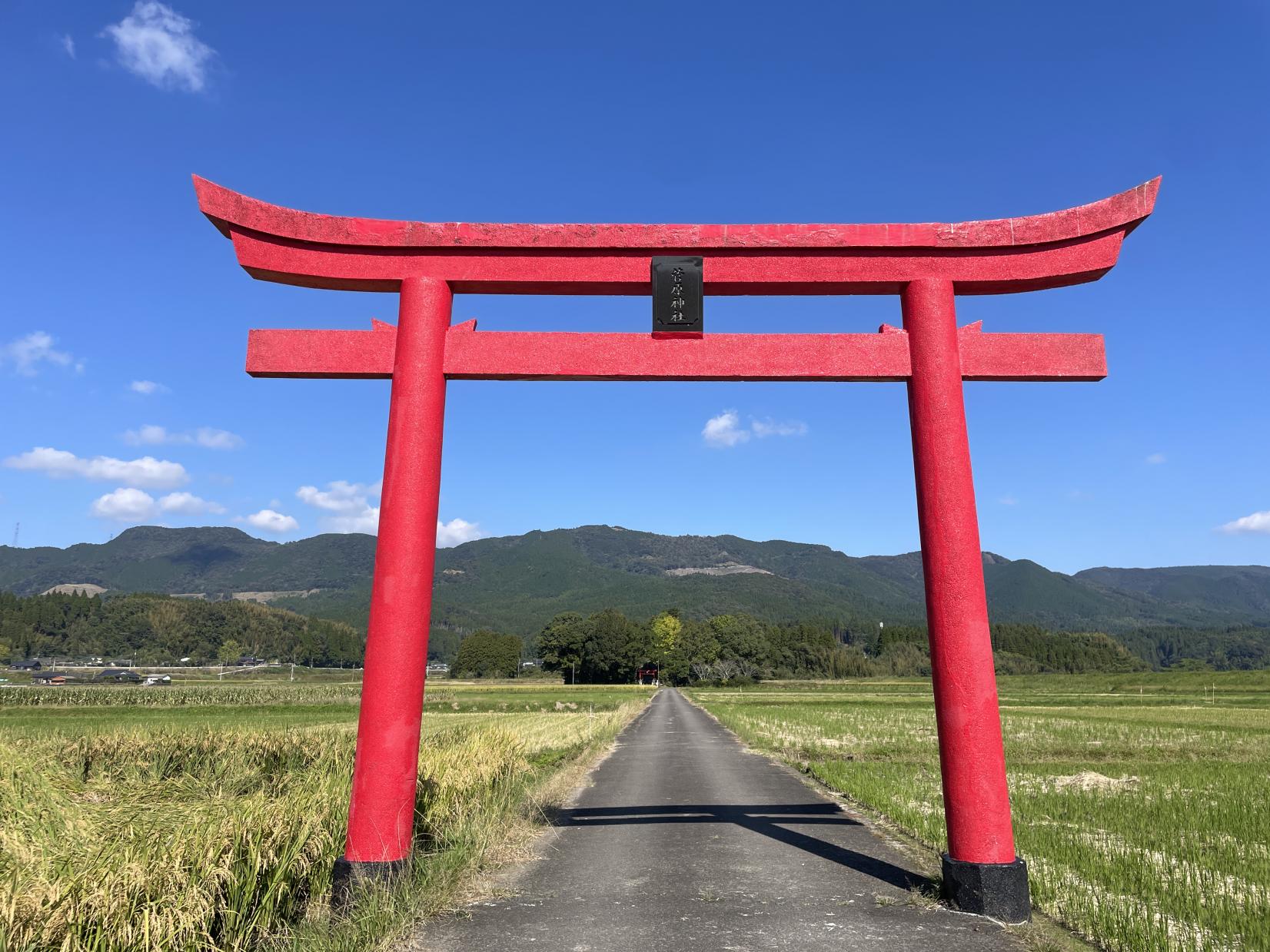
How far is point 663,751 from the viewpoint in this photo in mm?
21359

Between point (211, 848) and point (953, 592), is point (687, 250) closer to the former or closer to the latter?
point (953, 592)

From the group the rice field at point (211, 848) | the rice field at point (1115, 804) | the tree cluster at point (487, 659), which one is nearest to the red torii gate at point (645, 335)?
the rice field at point (211, 848)

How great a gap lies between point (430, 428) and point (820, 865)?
5934 millimetres

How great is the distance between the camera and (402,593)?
6.37m

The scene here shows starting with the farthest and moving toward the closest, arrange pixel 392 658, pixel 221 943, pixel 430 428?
pixel 430 428 → pixel 392 658 → pixel 221 943

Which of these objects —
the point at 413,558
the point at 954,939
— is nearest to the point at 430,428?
the point at 413,558

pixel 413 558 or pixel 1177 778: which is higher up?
pixel 413 558

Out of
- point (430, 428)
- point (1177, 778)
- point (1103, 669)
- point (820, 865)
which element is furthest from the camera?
point (1103, 669)

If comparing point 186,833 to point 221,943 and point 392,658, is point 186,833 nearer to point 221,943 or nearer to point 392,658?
point 221,943

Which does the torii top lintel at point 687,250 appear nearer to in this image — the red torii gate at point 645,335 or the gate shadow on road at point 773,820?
the red torii gate at point 645,335

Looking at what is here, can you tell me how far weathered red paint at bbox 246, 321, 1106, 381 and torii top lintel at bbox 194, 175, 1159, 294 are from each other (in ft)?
1.88

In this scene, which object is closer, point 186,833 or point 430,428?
point 186,833

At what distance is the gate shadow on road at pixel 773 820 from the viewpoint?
293 inches

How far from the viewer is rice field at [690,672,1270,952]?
587cm
